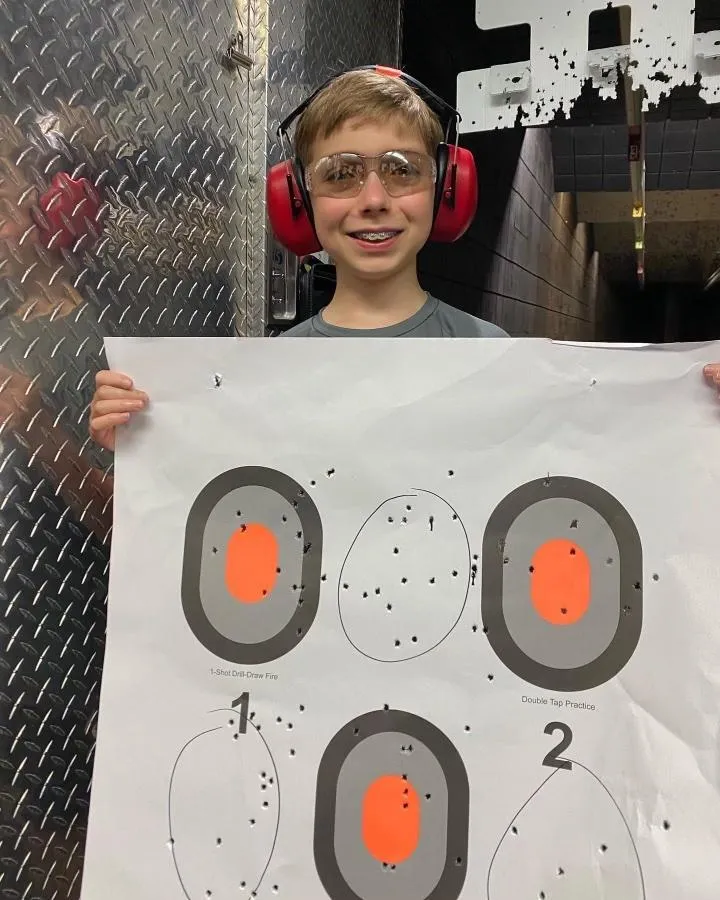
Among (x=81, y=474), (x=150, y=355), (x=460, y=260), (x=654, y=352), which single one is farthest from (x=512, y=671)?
(x=460, y=260)

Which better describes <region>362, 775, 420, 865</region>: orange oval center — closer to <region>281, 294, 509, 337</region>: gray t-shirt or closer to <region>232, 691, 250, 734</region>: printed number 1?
<region>232, 691, 250, 734</region>: printed number 1

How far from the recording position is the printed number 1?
76cm

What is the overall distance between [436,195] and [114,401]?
533 mm

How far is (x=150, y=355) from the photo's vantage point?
841 millimetres

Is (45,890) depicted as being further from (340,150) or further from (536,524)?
(340,150)

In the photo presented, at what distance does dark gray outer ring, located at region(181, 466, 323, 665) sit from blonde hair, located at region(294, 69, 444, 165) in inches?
19.4

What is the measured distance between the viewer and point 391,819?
702mm

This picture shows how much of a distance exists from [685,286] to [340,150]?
5.73 ft

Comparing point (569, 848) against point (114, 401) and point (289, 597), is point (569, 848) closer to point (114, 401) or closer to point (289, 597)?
point (289, 597)

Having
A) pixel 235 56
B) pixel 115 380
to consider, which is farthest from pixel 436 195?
pixel 235 56

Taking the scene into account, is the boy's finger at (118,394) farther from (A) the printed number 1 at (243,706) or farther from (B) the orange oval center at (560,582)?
(B) the orange oval center at (560,582)

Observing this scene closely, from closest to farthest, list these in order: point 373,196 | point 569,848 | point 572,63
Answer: point 569,848, point 373,196, point 572,63

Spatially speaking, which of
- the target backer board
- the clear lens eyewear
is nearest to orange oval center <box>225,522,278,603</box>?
the target backer board

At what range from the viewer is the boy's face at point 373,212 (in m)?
0.90
